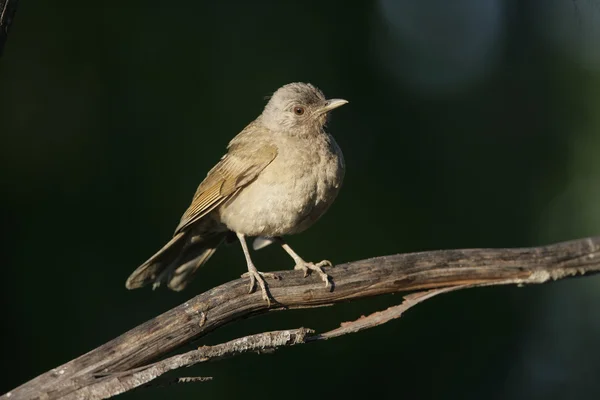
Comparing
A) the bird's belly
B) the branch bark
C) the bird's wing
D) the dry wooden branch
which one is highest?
the branch bark

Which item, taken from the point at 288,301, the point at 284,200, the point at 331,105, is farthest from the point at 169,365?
the point at 331,105

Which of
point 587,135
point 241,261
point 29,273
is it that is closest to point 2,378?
point 29,273

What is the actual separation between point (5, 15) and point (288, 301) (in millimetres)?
2078

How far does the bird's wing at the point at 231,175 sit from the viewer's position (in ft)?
16.7

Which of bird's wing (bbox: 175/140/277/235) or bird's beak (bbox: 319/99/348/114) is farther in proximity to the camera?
bird's beak (bbox: 319/99/348/114)

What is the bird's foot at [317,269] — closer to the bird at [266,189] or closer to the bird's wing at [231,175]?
the bird at [266,189]

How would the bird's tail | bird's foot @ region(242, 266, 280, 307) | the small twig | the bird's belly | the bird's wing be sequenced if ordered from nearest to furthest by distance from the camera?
the small twig → bird's foot @ region(242, 266, 280, 307) → the bird's belly → the bird's wing → the bird's tail

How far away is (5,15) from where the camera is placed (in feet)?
12.0

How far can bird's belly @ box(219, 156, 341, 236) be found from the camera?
488 centimetres

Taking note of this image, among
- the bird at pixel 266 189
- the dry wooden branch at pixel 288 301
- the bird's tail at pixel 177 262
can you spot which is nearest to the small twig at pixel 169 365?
the dry wooden branch at pixel 288 301

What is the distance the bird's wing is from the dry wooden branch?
0.89 meters

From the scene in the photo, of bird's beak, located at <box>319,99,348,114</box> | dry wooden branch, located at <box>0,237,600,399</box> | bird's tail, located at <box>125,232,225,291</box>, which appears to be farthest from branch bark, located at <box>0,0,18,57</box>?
bird's beak, located at <box>319,99,348,114</box>

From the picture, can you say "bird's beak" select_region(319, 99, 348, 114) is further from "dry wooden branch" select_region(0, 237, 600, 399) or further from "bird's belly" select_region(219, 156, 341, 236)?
"dry wooden branch" select_region(0, 237, 600, 399)

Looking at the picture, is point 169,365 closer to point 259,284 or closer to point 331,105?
point 259,284
